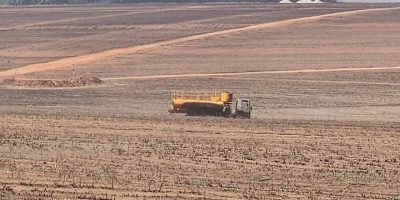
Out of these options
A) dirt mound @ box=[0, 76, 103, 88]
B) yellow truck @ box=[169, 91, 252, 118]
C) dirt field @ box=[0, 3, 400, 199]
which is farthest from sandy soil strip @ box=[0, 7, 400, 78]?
yellow truck @ box=[169, 91, 252, 118]

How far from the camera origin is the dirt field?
1355 centimetres

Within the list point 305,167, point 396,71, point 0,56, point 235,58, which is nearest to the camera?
point 305,167

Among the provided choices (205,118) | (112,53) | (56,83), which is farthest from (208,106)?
(112,53)

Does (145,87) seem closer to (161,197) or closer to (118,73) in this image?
(118,73)

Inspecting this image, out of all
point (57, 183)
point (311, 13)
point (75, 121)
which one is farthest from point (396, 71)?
point (311, 13)

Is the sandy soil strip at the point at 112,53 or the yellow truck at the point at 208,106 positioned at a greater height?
the yellow truck at the point at 208,106

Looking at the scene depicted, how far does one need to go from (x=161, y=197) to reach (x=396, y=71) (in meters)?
26.7

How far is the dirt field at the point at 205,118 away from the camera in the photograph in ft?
44.5

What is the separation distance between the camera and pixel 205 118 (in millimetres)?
23266

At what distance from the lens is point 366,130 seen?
20797 millimetres

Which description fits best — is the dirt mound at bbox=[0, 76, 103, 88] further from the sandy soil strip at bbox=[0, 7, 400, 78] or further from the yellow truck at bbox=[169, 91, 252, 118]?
the yellow truck at bbox=[169, 91, 252, 118]

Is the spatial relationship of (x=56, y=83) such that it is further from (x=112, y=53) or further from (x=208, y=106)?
(x=112, y=53)

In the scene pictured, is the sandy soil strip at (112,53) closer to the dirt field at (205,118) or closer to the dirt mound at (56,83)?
the dirt field at (205,118)

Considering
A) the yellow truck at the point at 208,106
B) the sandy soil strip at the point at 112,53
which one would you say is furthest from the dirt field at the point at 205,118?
the yellow truck at the point at 208,106
